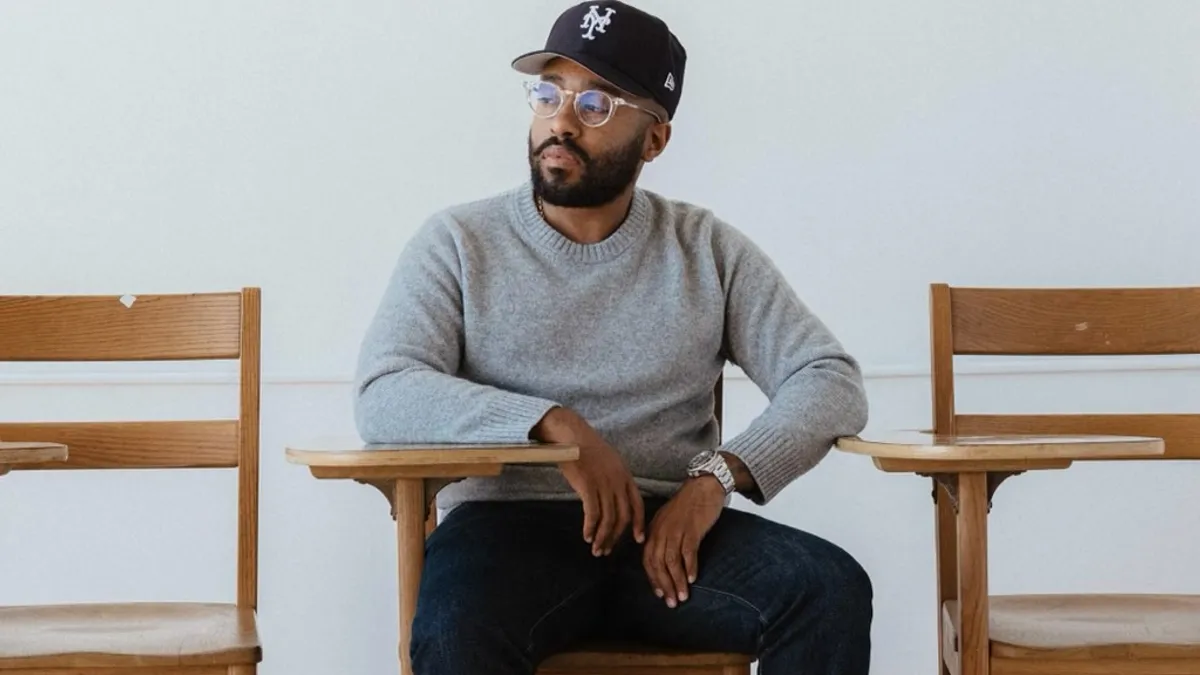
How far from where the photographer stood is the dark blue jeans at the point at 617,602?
184 cm

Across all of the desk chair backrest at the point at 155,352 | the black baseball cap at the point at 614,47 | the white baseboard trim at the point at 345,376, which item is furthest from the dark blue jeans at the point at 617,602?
the white baseboard trim at the point at 345,376

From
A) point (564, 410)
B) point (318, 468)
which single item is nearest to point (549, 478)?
point (564, 410)

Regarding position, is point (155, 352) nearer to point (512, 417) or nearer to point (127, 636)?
point (127, 636)

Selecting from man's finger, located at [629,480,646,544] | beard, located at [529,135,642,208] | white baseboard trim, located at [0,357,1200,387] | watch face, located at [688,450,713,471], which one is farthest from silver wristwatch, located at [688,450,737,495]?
white baseboard trim, located at [0,357,1200,387]

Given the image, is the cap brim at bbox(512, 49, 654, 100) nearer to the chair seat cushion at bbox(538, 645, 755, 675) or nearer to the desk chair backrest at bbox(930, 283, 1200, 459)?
the desk chair backrest at bbox(930, 283, 1200, 459)

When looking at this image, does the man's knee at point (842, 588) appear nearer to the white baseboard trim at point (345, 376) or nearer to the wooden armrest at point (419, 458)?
the wooden armrest at point (419, 458)

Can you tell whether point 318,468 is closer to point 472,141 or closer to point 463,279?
point 463,279

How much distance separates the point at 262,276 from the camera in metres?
3.07

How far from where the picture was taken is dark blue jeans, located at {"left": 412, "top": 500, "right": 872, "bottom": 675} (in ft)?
6.04

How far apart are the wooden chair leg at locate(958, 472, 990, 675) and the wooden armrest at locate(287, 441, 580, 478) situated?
0.48 metres

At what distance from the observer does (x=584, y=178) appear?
2.23m

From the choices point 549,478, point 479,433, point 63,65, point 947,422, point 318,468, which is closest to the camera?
point 318,468

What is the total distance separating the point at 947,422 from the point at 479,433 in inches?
30.1

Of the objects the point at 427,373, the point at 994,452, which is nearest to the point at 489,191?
the point at 427,373
